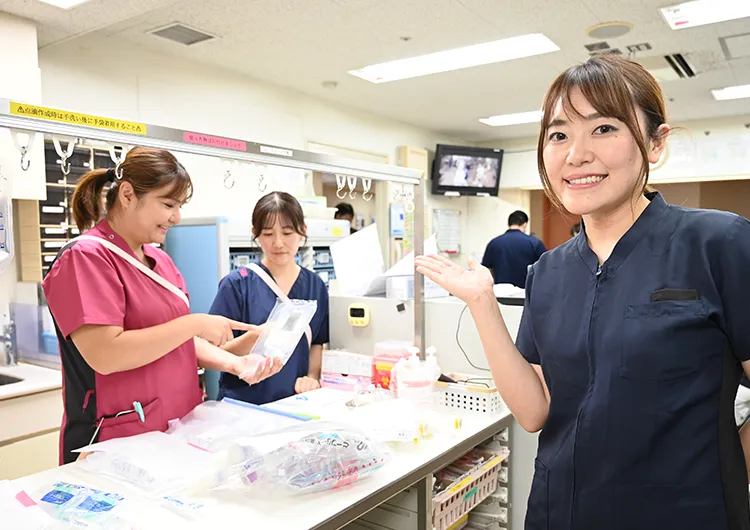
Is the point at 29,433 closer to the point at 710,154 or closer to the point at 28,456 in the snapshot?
the point at 28,456

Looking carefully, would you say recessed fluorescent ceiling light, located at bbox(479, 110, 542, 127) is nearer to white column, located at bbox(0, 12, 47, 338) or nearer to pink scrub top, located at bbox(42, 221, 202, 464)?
white column, located at bbox(0, 12, 47, 338)

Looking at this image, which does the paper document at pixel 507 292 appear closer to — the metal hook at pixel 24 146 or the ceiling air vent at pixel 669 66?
the metal hook at pixel 24 146

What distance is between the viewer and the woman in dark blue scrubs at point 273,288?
2240mm

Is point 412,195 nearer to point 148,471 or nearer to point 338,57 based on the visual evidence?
point 148,471

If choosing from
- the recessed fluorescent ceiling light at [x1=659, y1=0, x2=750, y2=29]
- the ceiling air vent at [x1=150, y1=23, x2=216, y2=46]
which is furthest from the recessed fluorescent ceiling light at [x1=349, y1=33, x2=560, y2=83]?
the ceiling air vent at [x1=150, y1=23, x2=216, y2=46]

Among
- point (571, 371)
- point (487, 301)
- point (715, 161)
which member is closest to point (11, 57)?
point (487, 301)

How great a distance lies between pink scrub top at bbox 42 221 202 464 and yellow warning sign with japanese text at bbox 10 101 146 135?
33 centimetres

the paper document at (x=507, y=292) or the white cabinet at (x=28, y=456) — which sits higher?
the paper document at (x=507, y=292)

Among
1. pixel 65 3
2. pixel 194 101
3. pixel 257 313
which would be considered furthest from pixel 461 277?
pixel 194 101

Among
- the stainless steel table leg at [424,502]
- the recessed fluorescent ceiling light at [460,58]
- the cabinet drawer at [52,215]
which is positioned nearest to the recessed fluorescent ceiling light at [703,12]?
the recessed fluorescent ceiling light at [460,58]

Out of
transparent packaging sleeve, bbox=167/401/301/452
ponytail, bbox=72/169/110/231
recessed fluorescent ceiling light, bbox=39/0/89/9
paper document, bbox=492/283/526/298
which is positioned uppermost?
recessed fluorescent ceiling light, bbox=39/0/89/9

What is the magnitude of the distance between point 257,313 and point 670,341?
164cm

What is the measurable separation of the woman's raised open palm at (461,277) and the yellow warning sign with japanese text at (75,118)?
798 mm

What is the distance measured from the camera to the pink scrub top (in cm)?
148
